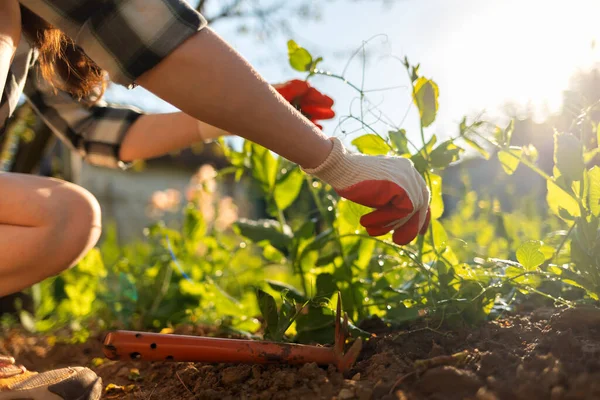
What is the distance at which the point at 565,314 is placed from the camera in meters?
1.23

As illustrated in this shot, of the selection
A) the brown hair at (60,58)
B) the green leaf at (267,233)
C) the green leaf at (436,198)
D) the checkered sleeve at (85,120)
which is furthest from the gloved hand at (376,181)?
the checkered sleeve at (85,120)

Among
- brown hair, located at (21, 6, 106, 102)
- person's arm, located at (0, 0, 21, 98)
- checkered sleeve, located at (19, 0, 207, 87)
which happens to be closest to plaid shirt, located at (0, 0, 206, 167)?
checkered sleeve, located at (19, 0, 207, 87)

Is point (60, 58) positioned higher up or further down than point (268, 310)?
higher up

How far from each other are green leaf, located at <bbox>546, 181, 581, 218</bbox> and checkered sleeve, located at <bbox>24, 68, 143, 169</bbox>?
136 centimetres

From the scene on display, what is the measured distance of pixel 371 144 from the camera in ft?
4.75

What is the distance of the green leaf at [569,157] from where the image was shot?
121 cm

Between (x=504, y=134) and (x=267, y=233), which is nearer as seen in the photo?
(x=504, y=134)

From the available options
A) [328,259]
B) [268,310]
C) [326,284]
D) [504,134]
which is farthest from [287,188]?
[504,134]

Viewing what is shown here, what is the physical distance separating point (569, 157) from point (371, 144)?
480 mm

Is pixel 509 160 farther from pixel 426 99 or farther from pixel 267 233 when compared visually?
pixel 267 233

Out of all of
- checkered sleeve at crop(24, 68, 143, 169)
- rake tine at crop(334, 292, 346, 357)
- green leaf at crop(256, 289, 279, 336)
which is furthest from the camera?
checkered sleeve at crop(24, 68, 143, 169)

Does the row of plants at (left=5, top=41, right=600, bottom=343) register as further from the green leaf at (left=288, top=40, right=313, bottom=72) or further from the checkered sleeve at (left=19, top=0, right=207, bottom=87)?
the checkered sleeve at (left=19, top=0, right=207, bottom=87)

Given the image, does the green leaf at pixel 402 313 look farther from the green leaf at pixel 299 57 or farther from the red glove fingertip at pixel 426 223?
the green leaf at pixel 299 57

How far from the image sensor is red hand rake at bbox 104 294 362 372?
1.15 metres
